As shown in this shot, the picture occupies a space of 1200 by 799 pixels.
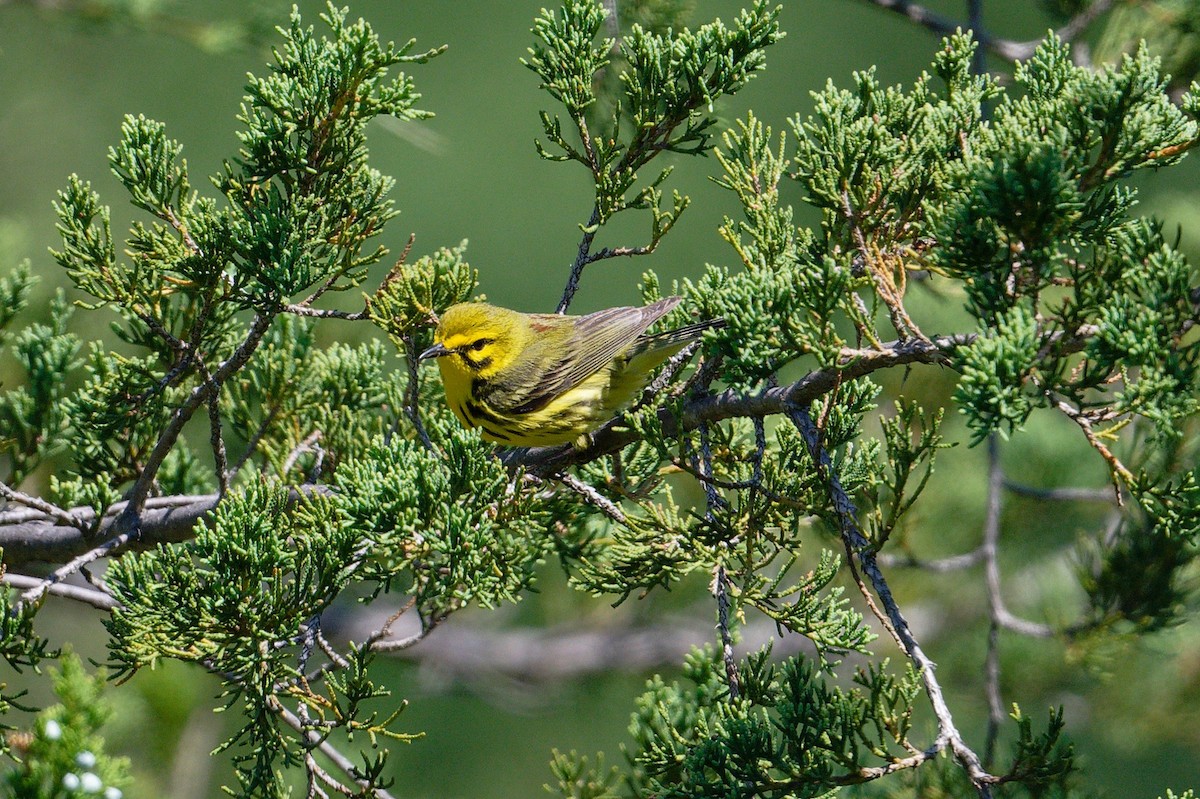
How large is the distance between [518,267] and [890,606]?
897 centimetres

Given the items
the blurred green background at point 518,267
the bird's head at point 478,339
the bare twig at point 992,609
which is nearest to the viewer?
the bare twig at point 992,609

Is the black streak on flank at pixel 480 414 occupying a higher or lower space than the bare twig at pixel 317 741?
higher

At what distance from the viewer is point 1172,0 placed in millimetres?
3043

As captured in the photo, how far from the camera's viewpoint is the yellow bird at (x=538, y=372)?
2.60m

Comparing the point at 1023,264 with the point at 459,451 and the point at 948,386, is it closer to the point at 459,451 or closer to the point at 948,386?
the point at 459,451

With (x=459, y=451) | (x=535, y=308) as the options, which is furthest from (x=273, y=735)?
(x=535, y=308)

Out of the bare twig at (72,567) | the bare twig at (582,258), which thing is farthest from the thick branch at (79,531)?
the bare twig at (582,258)

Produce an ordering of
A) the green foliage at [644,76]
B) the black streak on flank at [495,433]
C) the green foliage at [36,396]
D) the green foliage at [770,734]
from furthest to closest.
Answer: the black streak on flank at [495,433] < the green foliage at [36,396] < the green foliage at [644,76] < the green foliage at [770,734]

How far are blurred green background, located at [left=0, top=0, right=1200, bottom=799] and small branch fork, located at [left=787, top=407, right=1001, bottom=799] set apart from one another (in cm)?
89

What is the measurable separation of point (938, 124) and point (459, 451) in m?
0.90

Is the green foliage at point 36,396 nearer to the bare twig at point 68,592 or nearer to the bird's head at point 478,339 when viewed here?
the bare twig at point 68,592

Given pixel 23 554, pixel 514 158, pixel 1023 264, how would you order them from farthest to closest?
pixel 514 158 → pixel 23 554 → pixel 1023 264

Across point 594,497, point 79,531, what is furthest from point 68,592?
point 594,497

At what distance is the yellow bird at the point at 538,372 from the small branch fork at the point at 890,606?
966 mm
